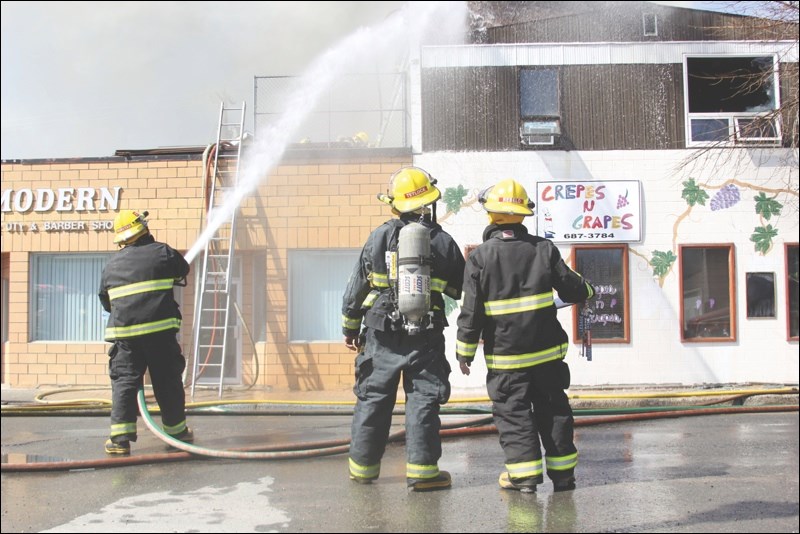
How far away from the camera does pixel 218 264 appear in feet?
38.0

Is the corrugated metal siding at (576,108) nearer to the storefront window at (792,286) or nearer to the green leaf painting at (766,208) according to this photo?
the green leaf painting at (766,208)

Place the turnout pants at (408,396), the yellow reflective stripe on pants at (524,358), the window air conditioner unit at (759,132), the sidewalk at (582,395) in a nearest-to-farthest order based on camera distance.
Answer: the yellow reflective stripe on pants at (524,358)
the turnout pants at (408,396)
the sidewalk at (582,395)
the window air conditioner unit at (759,132)

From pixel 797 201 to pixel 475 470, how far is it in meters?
8.59

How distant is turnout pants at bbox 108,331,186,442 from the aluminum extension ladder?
459 centimetres

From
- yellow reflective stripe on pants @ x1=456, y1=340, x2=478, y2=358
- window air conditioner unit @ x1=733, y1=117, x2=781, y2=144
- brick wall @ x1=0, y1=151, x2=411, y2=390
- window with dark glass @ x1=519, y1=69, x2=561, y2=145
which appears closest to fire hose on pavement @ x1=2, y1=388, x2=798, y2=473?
yellow reflective stripe on pants @ x1=456, y1=340, x2=478, y2=358

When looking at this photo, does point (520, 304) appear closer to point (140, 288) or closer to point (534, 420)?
point (534, 420)

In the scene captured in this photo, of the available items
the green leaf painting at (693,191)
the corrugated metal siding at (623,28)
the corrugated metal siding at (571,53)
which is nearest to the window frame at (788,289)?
the green leaf painting at (693,191)

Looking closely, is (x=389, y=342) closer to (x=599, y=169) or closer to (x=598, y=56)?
(x=599, y=169)

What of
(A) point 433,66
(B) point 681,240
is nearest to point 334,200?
(A) point 433,66

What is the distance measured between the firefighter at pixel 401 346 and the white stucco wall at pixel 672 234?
6.58 meters

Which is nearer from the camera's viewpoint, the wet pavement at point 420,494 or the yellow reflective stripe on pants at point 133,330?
the wet pavement at point 420,494

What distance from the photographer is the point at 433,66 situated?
11.7m

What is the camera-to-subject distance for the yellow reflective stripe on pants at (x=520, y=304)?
15.0 feet

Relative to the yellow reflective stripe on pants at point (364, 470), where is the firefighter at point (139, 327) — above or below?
above
